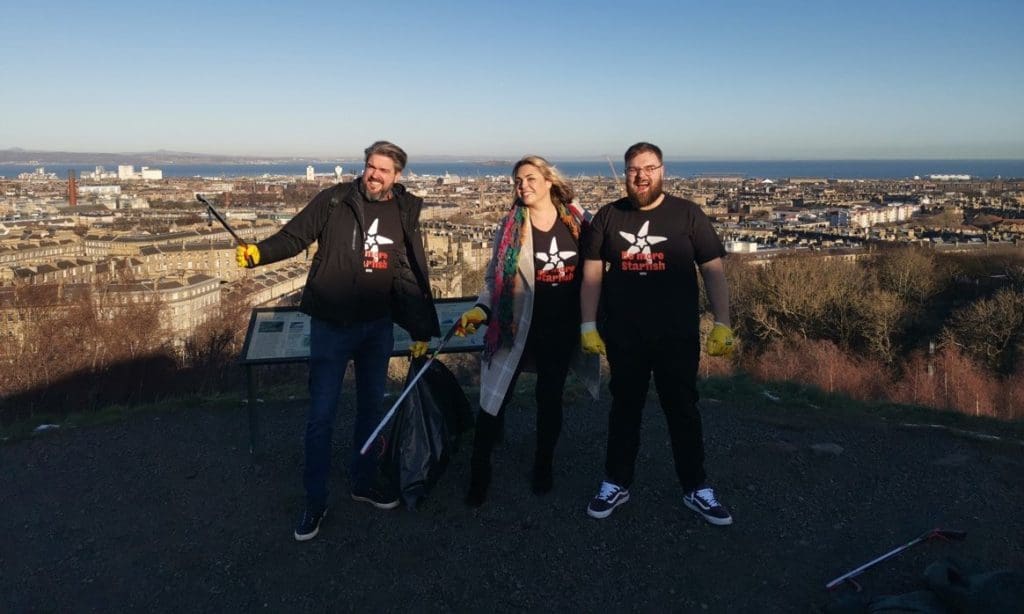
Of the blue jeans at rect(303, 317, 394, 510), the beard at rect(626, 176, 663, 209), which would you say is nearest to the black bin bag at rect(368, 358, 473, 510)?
the blue jeans at rect(303, 317, 394, 510)

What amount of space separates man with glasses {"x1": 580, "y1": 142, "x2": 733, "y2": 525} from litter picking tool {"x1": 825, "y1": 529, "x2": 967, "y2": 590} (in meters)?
0.69

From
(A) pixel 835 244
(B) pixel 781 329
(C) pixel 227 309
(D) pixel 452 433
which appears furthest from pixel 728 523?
(A) pixel 835 244

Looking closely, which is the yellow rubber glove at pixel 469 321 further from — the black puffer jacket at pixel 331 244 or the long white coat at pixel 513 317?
the black puffer jacket at pixel 331 244

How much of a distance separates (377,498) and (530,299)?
4.59ft

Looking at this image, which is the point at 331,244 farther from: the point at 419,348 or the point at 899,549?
the point at 899,549

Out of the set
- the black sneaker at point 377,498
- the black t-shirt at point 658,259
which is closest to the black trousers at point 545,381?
the black t-shirt at point 658,259

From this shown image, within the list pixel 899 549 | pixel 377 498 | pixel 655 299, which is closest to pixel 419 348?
pixel 377 498

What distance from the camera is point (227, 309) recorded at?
23.8 meters

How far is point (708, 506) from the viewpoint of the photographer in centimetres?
402

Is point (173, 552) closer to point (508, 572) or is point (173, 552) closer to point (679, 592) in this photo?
point (508, 572)

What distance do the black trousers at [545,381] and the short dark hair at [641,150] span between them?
969mm

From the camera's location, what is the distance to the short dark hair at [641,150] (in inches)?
151

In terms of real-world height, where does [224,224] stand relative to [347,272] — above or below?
above

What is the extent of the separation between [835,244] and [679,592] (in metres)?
47.7
